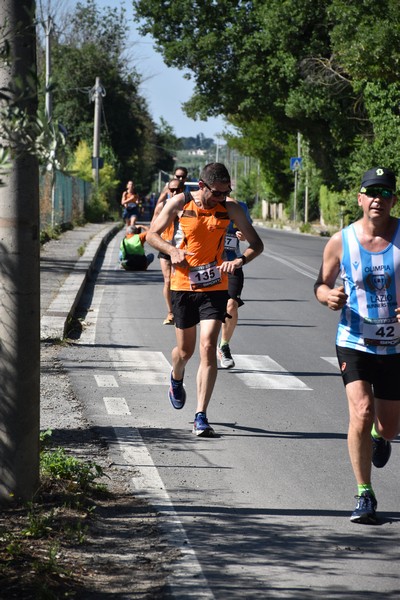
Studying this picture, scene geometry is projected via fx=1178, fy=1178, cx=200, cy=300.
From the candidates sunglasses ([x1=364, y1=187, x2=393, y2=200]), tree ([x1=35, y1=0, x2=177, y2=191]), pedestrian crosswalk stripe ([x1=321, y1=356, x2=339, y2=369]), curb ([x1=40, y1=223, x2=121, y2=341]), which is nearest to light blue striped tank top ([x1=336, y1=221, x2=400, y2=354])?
sunglasses ([x1=364, y1=187, x2=393, y2=200])

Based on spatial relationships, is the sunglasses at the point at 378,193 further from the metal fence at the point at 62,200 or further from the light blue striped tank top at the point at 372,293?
the metal fence at the point at 62,200

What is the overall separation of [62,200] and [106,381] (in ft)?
90.2

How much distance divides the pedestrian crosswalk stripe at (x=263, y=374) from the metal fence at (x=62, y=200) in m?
12.4

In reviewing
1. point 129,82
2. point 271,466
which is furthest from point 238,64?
point 271,466

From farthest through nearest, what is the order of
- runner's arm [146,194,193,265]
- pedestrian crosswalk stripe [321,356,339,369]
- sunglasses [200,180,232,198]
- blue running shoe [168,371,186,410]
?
pedestrian crosswalk stripe [321,356,339,369]
blue running shoe [168,371,186,410]
runner's arm [146,194,193,265]
sunglasses [200,180,232,198]

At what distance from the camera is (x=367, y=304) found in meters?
6.20

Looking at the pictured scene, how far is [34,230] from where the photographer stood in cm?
589

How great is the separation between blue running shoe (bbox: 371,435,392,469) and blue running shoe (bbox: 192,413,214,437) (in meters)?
1.61

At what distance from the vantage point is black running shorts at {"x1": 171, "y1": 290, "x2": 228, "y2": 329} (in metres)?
8.45

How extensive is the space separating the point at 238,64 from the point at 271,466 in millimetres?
41667

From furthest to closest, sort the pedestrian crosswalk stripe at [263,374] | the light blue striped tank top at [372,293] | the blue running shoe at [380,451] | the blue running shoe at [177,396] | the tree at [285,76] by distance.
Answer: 1. the tree at [285,76]
2. the pedestrian crosswalk stripe at [263,374]
3. the blue running shoe at [177,396]
4. the blue running shoe at [380,451]
5. the light blue striped tank top at [372,293]

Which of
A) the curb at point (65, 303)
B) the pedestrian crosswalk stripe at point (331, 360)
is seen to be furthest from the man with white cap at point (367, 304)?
the curb at point (65, 303)

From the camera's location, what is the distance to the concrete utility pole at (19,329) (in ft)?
19.1

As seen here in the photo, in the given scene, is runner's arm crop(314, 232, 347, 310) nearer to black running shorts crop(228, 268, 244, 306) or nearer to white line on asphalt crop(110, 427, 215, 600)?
white line on asphalt crop(110, 427, 215, 600)
